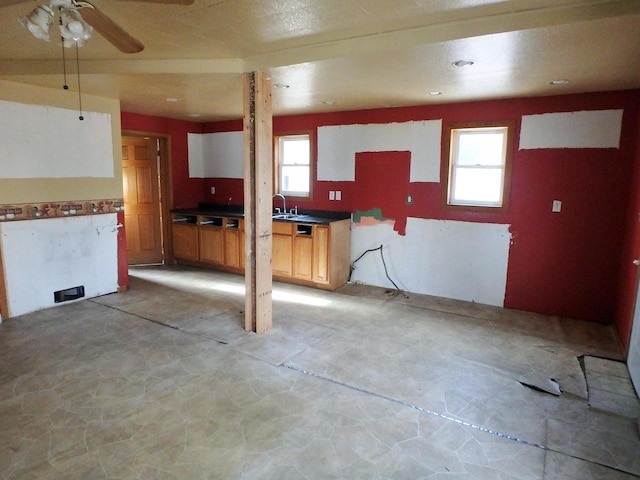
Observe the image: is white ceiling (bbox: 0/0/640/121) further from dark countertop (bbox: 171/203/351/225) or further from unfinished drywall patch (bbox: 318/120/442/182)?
dark countertop (bbox: 171/203/351/225)

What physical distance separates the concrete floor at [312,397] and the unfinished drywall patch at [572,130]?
1.84 meters

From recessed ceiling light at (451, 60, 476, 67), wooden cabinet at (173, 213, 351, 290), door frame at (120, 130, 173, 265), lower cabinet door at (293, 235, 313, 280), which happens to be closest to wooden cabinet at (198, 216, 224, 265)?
wooden cabinet at (173, 213, 351, 290)

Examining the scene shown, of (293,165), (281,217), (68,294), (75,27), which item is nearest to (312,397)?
(75,27)

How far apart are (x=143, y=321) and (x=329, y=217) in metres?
2.72

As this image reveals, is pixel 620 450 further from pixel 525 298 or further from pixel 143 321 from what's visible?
pixel 143 321

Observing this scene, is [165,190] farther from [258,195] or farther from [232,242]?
[258,195]

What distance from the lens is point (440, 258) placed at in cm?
484

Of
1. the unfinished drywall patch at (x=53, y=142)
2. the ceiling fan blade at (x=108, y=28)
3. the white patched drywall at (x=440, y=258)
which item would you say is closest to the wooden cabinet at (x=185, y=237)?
the unfinished drywall patch at (x=53, y=142)

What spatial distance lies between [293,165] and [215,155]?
1556mm

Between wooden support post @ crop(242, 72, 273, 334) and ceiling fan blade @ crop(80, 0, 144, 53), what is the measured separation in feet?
4.02

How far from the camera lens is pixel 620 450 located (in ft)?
7.13

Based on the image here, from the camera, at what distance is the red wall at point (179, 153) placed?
5828 millimetres

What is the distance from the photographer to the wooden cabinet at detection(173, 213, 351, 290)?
5.04 m

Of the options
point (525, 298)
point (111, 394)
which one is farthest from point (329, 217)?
point (111, 394)
